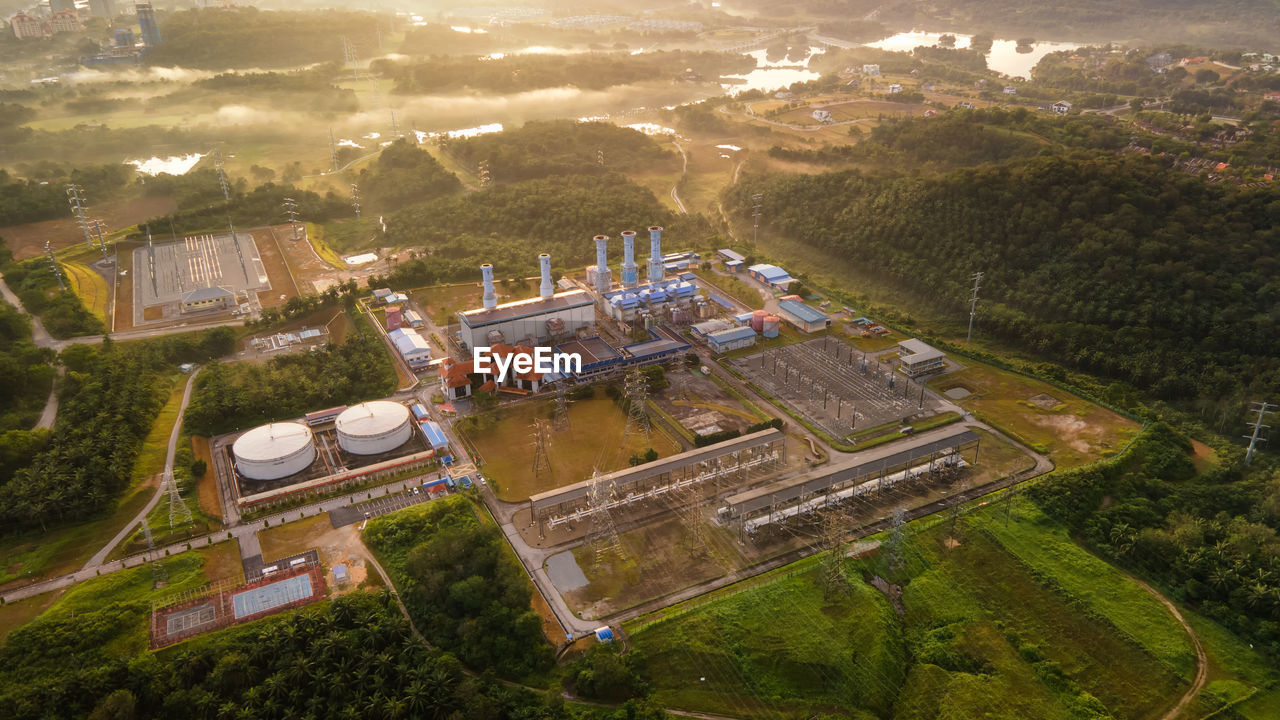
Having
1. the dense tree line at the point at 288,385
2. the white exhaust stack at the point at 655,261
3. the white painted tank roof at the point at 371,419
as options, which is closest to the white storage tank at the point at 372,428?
the white painted tank roof at the point at 371,419

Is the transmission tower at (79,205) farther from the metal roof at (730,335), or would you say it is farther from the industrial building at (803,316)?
the industrial building at (803,316)

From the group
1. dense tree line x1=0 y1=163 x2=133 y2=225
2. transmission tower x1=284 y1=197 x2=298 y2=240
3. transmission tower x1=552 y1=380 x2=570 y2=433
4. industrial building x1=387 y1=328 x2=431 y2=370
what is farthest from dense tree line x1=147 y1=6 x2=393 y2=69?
transmission tower x1=552 y1=380 x2=570 y2=433

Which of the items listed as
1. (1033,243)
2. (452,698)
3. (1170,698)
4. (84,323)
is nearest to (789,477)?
(1170,698)

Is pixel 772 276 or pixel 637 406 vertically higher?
pixel 772 276

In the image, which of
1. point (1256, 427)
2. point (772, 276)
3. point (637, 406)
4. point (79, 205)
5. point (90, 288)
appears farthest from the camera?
point (79, 205)

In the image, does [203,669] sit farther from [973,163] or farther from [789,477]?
[973,163]

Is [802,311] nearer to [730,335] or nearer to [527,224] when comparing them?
[730,335]

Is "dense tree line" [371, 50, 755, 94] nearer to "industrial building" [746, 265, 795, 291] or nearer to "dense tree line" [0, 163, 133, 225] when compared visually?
"dense tree line" [0, 163, 133, 225]

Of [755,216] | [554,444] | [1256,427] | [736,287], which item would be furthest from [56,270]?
[1256,427]
